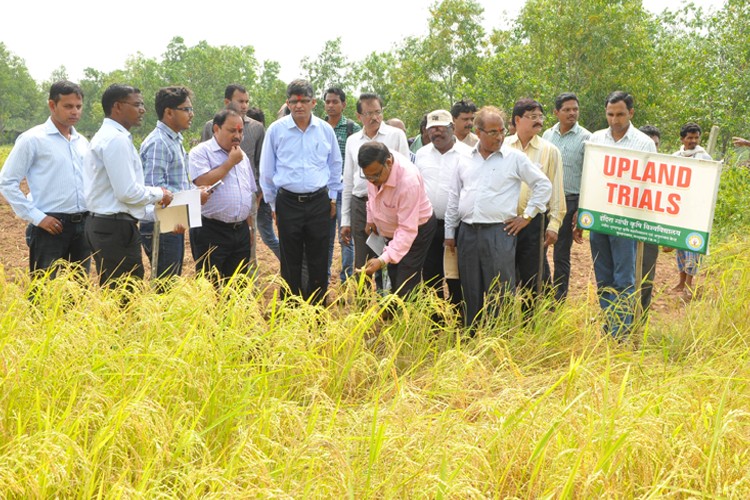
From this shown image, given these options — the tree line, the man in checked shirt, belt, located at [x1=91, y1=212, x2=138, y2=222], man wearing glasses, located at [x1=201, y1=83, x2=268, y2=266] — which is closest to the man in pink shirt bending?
the man in checked shirt

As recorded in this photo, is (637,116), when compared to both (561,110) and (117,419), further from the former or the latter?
(117,419)

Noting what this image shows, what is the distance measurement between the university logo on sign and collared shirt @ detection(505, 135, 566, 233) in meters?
0.26

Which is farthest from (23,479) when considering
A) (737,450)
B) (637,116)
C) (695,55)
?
(637,116)

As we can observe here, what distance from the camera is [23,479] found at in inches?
87.4

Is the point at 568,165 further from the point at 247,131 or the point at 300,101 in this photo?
the point at 247,131

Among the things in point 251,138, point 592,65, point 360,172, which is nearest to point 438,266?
point 360,172

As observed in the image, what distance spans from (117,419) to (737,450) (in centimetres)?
224

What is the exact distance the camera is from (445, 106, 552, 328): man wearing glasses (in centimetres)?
475

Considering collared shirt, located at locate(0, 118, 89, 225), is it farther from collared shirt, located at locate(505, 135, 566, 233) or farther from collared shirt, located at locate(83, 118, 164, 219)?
collared shirt, located at locate(505, 135, 566, 233)

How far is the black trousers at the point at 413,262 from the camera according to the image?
4848 mm

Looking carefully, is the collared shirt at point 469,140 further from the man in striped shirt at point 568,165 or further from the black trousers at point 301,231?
the black trousers at point 301,231

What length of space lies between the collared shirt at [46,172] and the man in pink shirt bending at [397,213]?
1961 millimetres

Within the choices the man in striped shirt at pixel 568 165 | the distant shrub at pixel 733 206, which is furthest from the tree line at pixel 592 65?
the man in striped shirt at pixel 568 165

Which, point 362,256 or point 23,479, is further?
point 362,256
